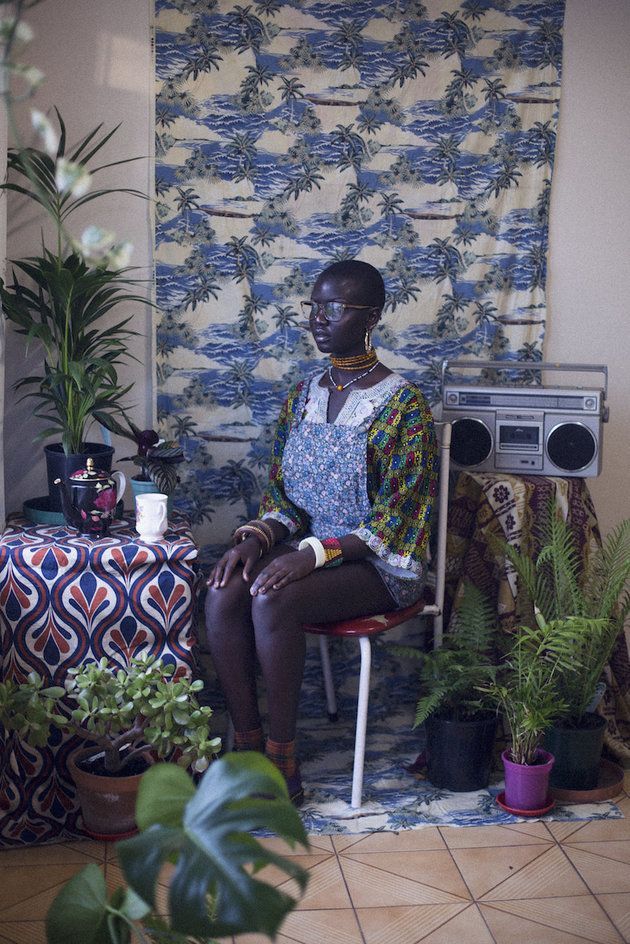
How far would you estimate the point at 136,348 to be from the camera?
3.08 metres

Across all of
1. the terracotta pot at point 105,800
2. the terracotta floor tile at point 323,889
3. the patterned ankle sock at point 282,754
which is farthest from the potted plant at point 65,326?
the terracotta floor tile at point 323,889

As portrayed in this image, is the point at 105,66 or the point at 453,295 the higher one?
the point at 105,66

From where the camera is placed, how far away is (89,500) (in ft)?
8.33

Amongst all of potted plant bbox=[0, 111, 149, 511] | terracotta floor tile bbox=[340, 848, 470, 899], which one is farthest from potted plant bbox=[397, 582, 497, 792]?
potted plant bbox=[0, 111, 149, 511]

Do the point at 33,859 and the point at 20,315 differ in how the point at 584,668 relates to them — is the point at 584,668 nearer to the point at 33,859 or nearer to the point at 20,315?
the point at 33,859

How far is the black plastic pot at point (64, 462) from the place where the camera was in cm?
266

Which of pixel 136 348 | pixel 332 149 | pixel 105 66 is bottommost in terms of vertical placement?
pixel 136 348

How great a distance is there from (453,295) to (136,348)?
1.00 metres

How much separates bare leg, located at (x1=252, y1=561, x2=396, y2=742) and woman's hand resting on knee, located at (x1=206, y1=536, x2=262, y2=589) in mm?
96

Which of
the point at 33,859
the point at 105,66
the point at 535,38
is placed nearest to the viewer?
the point at 33,859

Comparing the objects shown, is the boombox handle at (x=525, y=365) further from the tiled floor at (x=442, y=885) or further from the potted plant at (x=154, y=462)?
the tiled floor at (x=442, y=885)

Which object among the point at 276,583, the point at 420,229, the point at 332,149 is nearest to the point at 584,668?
the point at 276,583

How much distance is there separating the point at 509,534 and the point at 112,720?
1248mm

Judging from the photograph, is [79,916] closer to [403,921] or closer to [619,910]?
[403,921]
